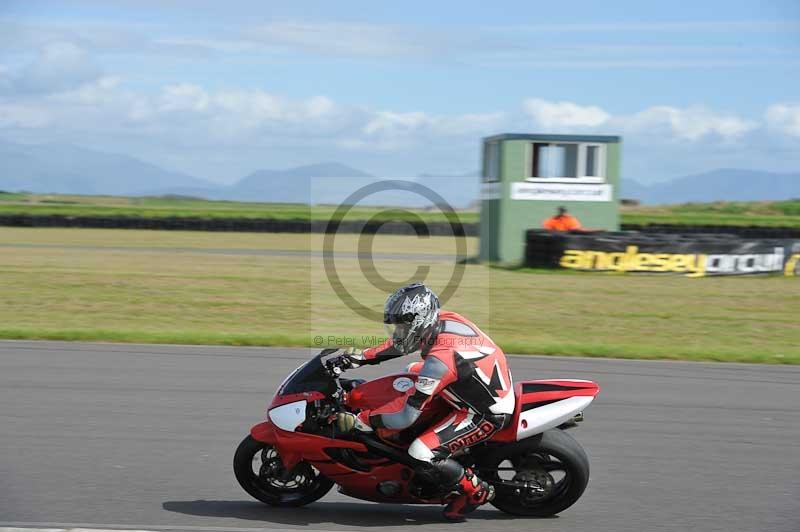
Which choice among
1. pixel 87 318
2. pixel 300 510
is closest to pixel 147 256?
pixel 87 318

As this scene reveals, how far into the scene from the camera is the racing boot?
5312 millimetres

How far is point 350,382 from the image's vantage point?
557cm

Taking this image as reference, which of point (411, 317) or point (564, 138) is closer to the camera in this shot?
point (411, 317)

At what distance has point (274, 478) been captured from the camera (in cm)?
555

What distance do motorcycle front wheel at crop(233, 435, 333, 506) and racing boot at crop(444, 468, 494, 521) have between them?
2.51 ft

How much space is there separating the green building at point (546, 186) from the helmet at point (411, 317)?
18.6 m

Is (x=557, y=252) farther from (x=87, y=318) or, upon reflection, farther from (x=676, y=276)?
(x=87, y=318)

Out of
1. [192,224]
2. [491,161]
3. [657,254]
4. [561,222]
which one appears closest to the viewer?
[657,254]

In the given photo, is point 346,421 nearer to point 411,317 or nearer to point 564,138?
point 411,317

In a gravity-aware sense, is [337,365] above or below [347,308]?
above

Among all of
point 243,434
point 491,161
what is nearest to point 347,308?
point 491,161

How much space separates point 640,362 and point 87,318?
843cm

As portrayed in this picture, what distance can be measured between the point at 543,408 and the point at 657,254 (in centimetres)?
1621

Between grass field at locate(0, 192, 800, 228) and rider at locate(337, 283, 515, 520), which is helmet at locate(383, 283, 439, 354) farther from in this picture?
grass field at locate(0, 192, 800, 228)
